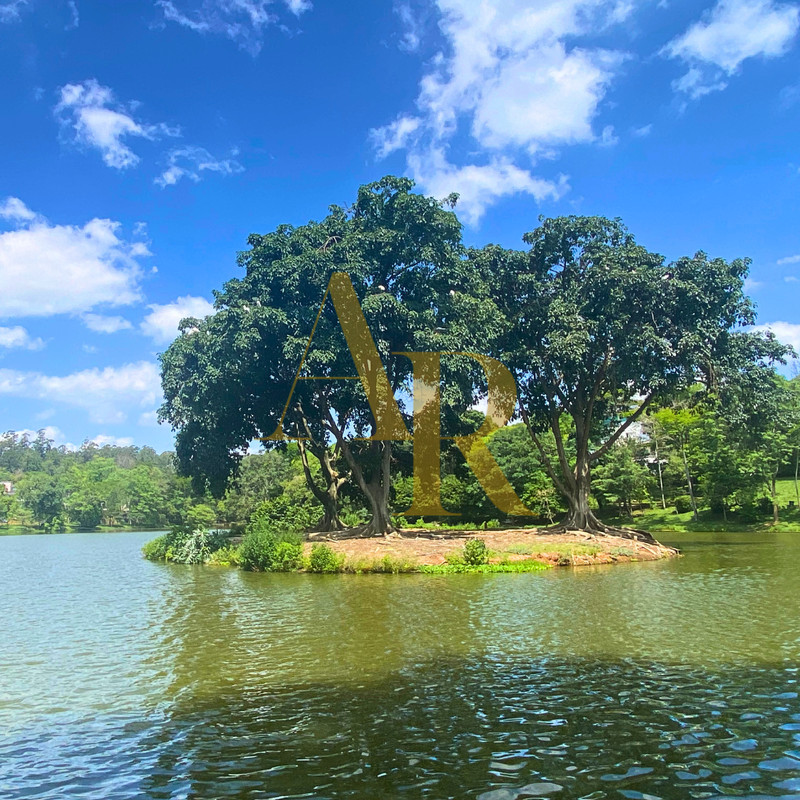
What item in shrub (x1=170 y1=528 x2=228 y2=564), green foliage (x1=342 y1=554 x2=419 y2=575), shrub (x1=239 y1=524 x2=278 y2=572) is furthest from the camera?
shrub (x1=170 y1=528 x2=228 y2=564)

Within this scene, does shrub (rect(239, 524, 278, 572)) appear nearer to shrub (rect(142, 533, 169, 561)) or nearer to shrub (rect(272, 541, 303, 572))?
shrub (rect(272, 541, 303, 572))

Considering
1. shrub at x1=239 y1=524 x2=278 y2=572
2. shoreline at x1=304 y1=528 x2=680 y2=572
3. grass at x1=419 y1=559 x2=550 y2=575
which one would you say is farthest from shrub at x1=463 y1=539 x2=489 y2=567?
shrub at x1=239 y1=524 x2=278 y2=572

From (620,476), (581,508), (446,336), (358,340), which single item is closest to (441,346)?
(446,336)

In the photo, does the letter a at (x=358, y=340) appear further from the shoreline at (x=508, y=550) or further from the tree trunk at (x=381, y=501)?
the shoreline at (x=508, y=550)

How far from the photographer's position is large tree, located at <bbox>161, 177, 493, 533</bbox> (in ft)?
94.8

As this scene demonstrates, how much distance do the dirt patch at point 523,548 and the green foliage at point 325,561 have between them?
0.66 metres

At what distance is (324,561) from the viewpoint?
2645 cm

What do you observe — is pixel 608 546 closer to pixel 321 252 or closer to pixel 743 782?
pixel 321 252

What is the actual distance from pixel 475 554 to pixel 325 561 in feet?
21.1

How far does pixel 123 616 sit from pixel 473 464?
111 ft

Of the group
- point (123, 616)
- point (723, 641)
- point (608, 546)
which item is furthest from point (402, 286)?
point (723, 641)

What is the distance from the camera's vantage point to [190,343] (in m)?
34.6

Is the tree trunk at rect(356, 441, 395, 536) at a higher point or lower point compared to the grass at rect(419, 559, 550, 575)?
higher

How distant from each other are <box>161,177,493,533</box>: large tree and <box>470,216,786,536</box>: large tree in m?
3.59
